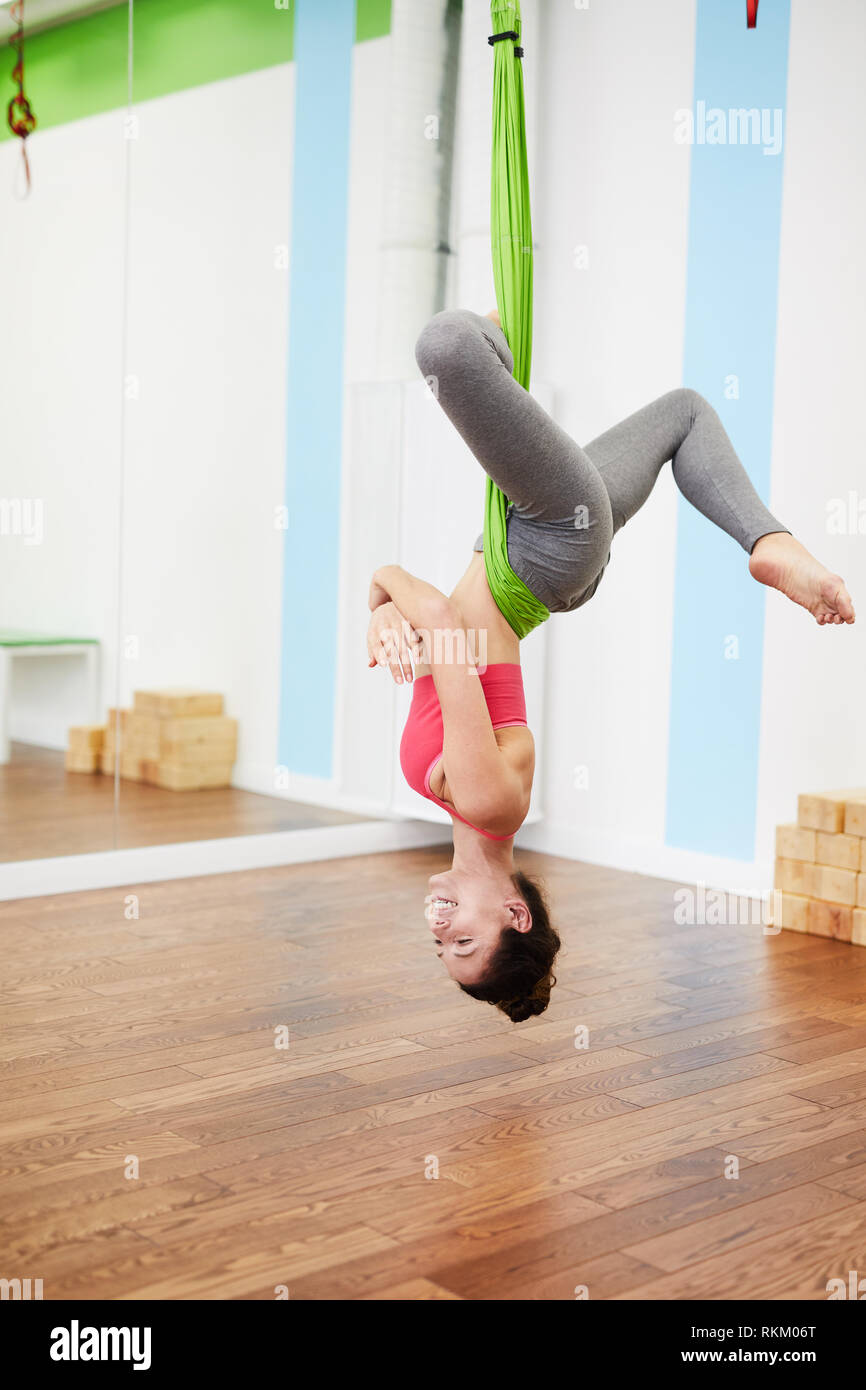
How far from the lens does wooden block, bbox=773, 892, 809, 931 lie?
13.2 ft

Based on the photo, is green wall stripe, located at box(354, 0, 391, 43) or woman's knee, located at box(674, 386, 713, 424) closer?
woman's knee, located at box(674, 386, 713, 424)

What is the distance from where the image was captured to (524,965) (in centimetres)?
256

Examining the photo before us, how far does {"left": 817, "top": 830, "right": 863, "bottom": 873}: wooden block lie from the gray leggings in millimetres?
1543

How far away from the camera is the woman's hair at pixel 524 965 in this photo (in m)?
2.57

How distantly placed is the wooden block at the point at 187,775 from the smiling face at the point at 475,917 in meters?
2.07

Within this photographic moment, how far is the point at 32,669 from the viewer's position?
413 centimetres

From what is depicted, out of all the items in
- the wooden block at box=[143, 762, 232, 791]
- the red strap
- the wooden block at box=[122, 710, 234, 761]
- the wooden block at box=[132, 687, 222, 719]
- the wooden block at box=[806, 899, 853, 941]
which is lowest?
the wooden block at box=[806, 899, 853, 941]

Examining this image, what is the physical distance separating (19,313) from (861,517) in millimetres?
2519

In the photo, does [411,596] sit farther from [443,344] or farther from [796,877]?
[796,877]

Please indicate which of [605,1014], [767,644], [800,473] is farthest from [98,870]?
[800,473]

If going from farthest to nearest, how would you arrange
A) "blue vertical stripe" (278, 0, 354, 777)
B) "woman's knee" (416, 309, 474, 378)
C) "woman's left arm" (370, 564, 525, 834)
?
1. "blue vertical stripe" (278, 0, 354, 777)
2. "woman's left arm" (370, 564, 525, 834)
3. "woman's knee" (416, 309, 474, 378)

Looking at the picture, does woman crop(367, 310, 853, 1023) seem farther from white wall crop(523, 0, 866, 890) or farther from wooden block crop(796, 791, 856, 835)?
white wall crop(523, 0, 866, 890)

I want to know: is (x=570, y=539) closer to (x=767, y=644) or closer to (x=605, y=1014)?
(x=605, y=1014)

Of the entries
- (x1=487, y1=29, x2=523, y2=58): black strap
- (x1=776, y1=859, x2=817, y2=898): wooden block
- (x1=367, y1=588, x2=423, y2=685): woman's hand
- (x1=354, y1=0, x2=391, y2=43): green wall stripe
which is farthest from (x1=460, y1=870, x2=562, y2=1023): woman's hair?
(x1=354, y1=0, x2=391, y2=43): green wall stripe
